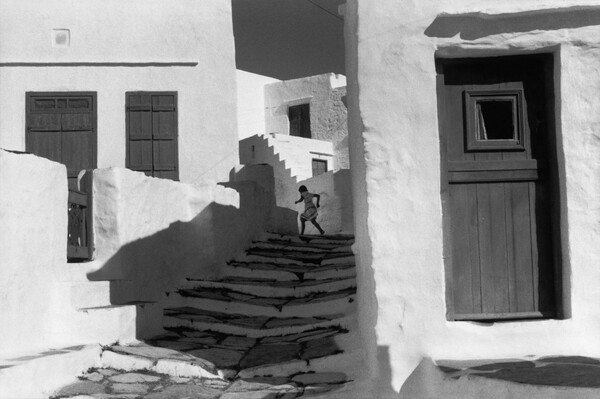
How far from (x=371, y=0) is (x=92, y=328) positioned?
364 centimetres

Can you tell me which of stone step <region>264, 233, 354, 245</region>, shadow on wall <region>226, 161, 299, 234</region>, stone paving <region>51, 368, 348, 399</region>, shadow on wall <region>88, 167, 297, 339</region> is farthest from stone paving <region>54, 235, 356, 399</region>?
shadow on wall <region>226, 161, 299, 234</region>

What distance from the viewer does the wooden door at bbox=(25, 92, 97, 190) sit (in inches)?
531

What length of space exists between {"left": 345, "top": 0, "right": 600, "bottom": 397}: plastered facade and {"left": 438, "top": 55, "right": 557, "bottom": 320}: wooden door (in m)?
0.17

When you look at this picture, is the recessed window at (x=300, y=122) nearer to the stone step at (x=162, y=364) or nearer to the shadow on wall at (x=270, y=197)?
the shadow on wall at (x=270, y=197)

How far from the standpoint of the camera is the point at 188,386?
6.34 meters

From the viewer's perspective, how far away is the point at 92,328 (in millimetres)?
7117

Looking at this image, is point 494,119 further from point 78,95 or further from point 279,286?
point 78,95

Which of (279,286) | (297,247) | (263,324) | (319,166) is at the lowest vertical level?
(263,324)

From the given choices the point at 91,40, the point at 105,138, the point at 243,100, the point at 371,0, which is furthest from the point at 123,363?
the point at 243,100

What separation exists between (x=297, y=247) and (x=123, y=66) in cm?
440

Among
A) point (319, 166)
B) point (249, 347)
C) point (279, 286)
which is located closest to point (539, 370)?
point (249, 347)

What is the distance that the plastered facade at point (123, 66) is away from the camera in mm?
13664

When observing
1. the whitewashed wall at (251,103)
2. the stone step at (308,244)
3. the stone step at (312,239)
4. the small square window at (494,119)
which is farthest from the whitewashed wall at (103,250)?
the whitewashed wall at (251,103)

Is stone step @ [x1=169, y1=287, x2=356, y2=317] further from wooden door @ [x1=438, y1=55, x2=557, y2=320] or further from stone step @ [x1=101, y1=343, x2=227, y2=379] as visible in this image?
wooden door @ [x1=438, y1=55, x2=557, y2=320]
